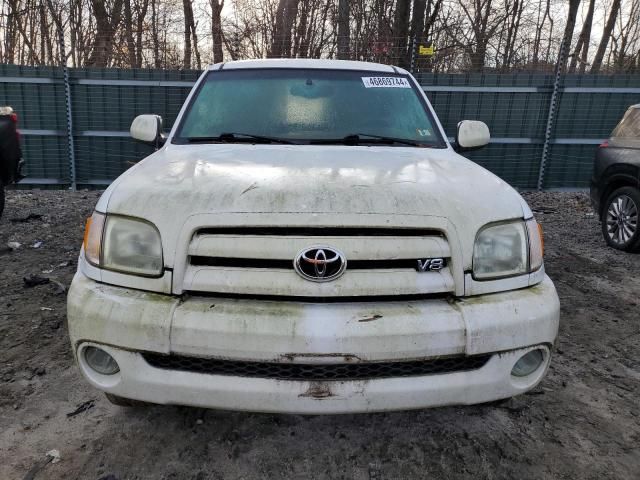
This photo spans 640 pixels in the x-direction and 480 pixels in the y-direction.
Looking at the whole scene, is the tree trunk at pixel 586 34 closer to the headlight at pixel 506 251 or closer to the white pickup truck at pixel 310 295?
the headlight at pixel 506 251

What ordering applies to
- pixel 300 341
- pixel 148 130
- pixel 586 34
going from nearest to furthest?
pixel 300 341
pixel 148 130
pixel 586 34

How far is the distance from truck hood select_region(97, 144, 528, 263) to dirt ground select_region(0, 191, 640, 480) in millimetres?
942

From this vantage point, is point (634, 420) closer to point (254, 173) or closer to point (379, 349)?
point (379, 349)

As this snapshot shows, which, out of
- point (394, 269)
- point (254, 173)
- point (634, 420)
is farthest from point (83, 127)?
point (634, 420)

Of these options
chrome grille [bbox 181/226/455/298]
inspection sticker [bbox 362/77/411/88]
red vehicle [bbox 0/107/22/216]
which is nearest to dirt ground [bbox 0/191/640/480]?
chrome grille [bbox 181/226/455/298]

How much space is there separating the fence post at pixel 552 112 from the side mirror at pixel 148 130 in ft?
26.6

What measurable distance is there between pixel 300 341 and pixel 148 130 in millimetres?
2151

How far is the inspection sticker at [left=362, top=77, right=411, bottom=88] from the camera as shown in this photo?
126 inches

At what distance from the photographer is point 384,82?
127 inches

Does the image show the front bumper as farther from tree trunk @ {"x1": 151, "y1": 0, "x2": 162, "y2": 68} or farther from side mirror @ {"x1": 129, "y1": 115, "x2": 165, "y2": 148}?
tree trunk @ {"x1": 151, "y1": 0, "x2": 162, "y2": 68}

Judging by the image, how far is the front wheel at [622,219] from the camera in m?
5.21

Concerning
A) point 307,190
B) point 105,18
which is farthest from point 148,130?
point 105,18

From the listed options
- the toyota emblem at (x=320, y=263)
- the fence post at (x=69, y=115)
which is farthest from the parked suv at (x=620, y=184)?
the fence post at (x=69, y=115)

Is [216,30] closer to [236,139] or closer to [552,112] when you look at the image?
[552,112]
